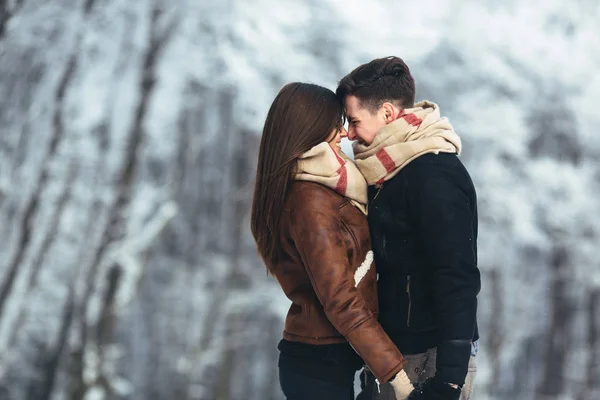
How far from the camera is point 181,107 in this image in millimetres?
6445

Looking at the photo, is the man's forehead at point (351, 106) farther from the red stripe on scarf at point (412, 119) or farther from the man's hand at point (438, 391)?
the man's hand at point (438, 391)

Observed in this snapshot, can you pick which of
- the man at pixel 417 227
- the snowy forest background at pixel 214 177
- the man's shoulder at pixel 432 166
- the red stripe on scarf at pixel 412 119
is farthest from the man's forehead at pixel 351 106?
the snowy forest background at pixel 214 177

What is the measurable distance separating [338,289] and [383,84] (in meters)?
0.57

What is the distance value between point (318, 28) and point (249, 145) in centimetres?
132

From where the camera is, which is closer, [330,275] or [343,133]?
[330,275]

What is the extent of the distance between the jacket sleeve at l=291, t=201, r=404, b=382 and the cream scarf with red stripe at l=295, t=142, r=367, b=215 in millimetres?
76

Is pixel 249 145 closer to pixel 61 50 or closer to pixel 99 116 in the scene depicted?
pixel 99 116

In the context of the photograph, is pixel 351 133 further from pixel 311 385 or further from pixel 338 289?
pixel 311 385

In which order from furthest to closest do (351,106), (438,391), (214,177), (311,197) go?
(214,177)
(351,106)
(311,197)
(438,391)

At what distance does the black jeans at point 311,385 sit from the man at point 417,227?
83 mm

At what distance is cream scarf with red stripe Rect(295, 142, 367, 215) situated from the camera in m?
1.86

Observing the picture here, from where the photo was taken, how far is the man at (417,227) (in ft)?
5.65

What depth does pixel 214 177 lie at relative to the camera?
6.23 m

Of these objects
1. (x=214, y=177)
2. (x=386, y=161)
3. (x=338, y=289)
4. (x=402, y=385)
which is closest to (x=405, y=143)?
(x=386, y=161)
